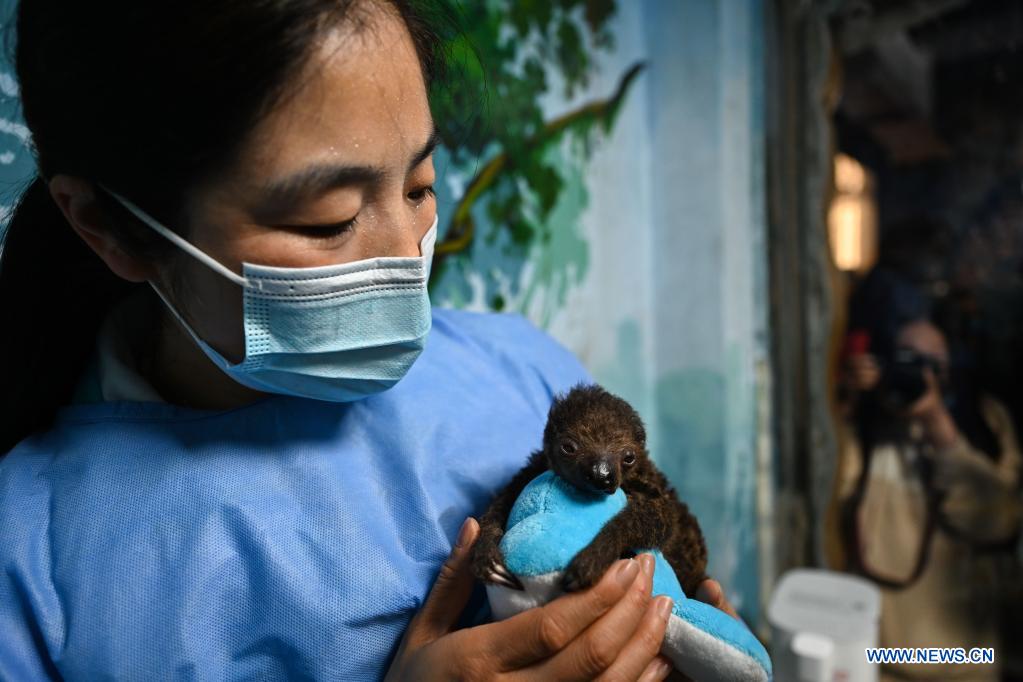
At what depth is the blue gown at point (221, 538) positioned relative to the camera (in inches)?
42.0

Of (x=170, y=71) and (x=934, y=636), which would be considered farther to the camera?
(x=934, y=636)

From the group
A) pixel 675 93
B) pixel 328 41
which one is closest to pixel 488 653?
pixel 328 41

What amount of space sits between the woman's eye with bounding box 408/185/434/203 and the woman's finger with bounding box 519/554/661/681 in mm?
731

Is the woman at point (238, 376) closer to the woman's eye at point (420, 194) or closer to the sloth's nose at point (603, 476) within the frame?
the woman's eye at point (420, 194)

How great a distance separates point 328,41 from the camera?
100cm

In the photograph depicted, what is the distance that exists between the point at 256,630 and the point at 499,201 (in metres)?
1.58

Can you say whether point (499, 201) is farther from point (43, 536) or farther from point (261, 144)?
point (43, 536)

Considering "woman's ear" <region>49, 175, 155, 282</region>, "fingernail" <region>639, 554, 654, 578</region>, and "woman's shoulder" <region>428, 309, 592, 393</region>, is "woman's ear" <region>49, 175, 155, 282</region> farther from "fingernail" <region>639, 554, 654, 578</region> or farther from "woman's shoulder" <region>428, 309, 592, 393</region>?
"fingernail" <region>639, 554, 654, 578</region>

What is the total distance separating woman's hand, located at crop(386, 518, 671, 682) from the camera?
971 mm

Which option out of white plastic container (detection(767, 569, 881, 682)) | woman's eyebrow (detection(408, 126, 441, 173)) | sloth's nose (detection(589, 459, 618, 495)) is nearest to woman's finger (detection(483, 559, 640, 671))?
sloth's nose (detection(589, 459, 618, 495))

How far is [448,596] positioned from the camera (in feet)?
3.66

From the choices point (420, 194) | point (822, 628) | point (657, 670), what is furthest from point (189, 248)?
point (822, 628)

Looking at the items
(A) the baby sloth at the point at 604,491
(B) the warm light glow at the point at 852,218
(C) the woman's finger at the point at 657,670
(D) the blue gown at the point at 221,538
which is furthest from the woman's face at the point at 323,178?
(B) the warm light glow at the point at 852,218

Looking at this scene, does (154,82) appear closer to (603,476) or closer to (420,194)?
(420,194)
